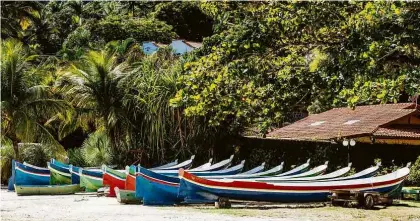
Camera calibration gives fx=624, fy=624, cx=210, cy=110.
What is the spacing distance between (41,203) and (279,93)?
9850mm

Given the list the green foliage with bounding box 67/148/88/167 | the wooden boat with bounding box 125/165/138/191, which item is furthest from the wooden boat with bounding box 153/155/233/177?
the green foliage with bounding box 67/148/88/167

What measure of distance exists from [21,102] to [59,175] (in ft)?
10.3

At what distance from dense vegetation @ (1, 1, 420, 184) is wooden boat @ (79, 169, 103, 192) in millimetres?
3130

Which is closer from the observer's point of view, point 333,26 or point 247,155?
point 333,26

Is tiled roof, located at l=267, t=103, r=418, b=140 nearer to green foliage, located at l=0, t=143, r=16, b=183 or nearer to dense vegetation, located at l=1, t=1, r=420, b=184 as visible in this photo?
dense vegetation, located at l=1, t=1, r=420, b=184

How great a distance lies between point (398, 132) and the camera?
22.8 metres

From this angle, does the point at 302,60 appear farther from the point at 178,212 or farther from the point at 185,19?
the point at 185,19

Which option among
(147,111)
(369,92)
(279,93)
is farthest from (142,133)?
(369,92)

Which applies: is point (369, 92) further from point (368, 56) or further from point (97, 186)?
point (97, 186)

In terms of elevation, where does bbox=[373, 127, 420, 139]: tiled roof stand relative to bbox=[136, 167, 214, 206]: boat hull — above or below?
above

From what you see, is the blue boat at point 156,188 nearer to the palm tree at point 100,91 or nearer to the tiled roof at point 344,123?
the tiled roof at point 344,123

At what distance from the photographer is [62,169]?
21.4 meters

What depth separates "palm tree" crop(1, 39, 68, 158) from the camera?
72.4ft

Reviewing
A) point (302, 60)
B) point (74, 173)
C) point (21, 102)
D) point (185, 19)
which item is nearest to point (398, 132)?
point (74, 173)
